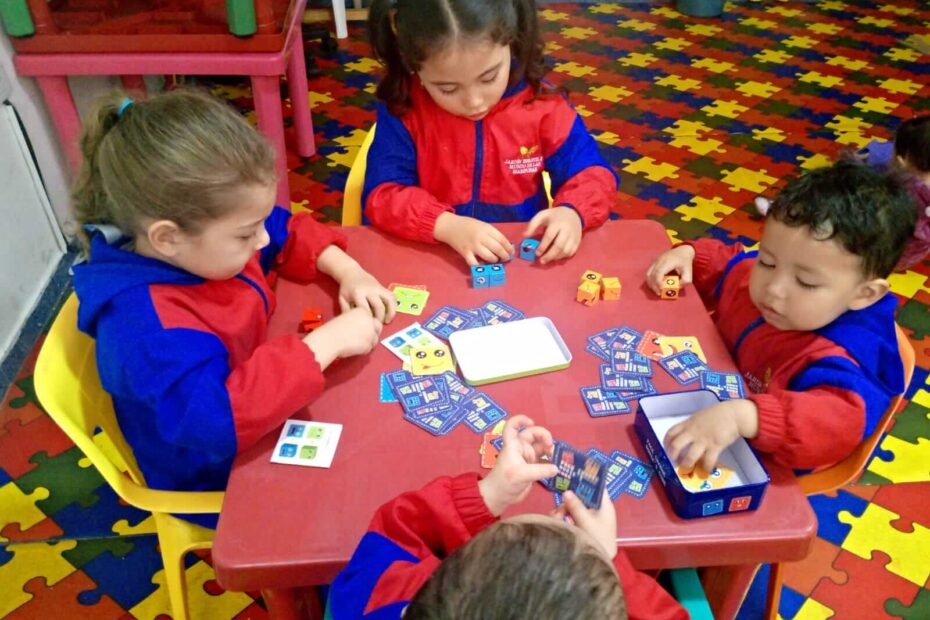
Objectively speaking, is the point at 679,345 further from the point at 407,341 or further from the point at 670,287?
the point at 407,341

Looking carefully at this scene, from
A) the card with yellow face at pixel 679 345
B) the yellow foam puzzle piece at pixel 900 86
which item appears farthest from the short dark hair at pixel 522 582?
the yellow foam puzzle piece at pixel 900 86

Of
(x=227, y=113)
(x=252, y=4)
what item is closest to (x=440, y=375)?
(x=227, y=113)

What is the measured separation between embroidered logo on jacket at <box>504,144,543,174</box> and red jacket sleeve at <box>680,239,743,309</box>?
0.46m

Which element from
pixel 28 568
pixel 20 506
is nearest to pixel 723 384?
pixel 28 568

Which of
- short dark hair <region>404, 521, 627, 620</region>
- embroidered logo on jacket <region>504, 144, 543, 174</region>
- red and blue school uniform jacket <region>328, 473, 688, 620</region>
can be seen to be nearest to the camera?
short dark hair <region>404, 521, 627, 620</region>

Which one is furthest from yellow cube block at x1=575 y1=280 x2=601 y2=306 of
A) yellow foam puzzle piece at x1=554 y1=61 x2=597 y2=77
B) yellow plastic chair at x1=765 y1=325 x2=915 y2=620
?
yellow foam puzzle piece at x1=554 y1=61 x2=597 y2=77

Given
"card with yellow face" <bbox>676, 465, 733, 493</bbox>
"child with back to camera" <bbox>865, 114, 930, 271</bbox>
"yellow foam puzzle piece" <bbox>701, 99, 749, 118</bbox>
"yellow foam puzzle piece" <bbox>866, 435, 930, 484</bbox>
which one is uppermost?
"card with yellow face" <bbox>676, 465, 733, 493</bbox>

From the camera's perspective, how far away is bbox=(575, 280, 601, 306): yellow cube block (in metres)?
1.31

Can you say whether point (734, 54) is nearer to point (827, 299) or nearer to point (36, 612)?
point (827, 299)

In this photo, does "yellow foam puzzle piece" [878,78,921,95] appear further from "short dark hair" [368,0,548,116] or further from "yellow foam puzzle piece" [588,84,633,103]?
"short dark hair" [368,0,548,116]

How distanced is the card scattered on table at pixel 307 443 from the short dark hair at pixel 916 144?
2.29 m

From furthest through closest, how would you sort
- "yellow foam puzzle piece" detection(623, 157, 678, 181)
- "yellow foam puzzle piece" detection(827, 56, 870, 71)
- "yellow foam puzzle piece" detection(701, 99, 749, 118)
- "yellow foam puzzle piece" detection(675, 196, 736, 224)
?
1. "yellow foam puzzle piece" detection(827, 56, 870, 71)
2. "yellow foam puzzle piece" detection(701, 99, 749, 118)
3. "yellow foam puzzle piece" detection(623, 157, 678, 181)
4. "yellow foam puzzle piece" detection(675, 196, 736, 224)

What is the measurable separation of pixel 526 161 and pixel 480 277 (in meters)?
0.52

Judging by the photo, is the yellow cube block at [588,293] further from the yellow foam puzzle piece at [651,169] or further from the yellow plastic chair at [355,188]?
the yellow foam puzzle piece at [651,169]
